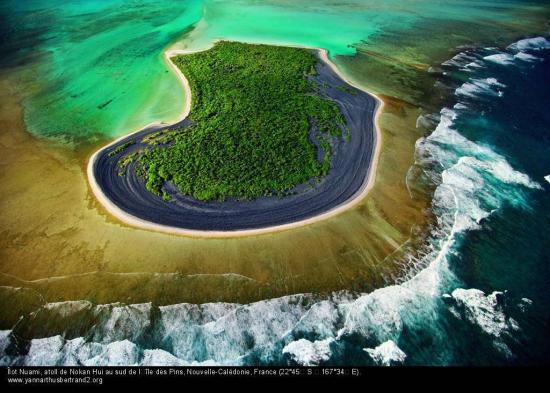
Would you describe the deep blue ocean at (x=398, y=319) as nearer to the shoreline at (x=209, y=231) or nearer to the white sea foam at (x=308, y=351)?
the white sea foam at (x=308, y=351)

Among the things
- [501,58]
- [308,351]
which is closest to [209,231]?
[308,351]

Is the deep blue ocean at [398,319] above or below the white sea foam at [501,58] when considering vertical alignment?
below

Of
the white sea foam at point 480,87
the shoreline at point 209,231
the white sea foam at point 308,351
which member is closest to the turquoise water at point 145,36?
the shoreline at point 209,231

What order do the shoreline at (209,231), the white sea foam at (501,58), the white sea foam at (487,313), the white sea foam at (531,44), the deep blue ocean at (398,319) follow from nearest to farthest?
1. the deep blue ocean at (398,319)
2. the white sea foam at (487,313)
3. the shoreline at (209,231)
4. the white sea foam at (501,58)
5. the white sea foam at (531,44)

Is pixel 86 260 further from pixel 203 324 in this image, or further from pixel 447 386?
pixel 447 386

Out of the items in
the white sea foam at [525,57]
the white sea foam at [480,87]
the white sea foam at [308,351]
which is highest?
the white sea foam at [525,57]

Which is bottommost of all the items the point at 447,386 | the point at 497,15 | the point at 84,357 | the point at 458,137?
the point at 84,357

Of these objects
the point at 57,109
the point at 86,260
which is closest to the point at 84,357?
the point at 86,260
